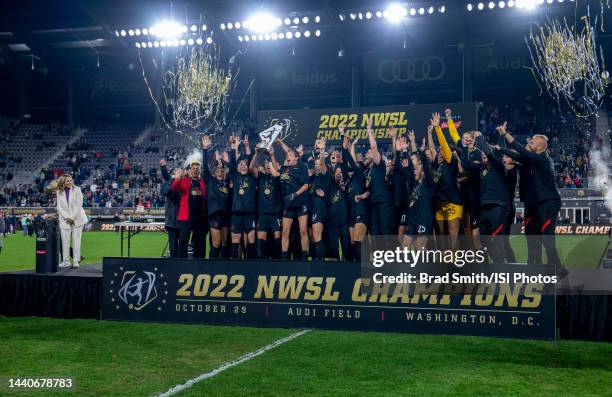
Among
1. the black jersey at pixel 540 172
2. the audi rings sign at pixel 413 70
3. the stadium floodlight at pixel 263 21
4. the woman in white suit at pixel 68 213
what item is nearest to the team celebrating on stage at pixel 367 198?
the black jersey at pixel 540 172

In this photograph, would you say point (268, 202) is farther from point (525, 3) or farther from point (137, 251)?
point (525, 3)

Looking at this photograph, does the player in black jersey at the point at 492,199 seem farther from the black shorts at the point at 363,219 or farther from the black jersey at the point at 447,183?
the black shorts at the point at 363,219

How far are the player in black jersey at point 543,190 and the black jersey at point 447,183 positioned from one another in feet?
2.68

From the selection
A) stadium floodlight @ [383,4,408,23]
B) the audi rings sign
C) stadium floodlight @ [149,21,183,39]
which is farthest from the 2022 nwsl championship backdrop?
the audi rings sign

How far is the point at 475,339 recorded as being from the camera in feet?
25.6

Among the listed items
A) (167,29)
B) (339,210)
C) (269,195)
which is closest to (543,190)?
(339,210)

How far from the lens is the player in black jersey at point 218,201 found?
406 inches

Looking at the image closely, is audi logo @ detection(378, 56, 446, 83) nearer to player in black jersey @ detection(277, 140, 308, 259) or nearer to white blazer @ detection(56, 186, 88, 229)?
white blazer @ detection(56, 186, 88, 229)

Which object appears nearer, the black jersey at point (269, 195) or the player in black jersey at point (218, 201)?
the black jersey at point (269, 195)

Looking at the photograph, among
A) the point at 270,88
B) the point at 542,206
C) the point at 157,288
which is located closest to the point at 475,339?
the point at 542,206

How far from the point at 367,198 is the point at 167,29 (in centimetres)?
2988

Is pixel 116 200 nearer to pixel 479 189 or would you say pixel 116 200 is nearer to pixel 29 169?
pixel 29 169

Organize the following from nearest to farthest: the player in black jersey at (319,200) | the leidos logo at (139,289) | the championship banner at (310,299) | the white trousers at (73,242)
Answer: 1. the championship banner at (310,299)
2. the leidos logo at (139,289)
3. the player in black jersey at (319,200)
4. the white trousers at (73,242)

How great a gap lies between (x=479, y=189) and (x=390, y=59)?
33195 millimetres
